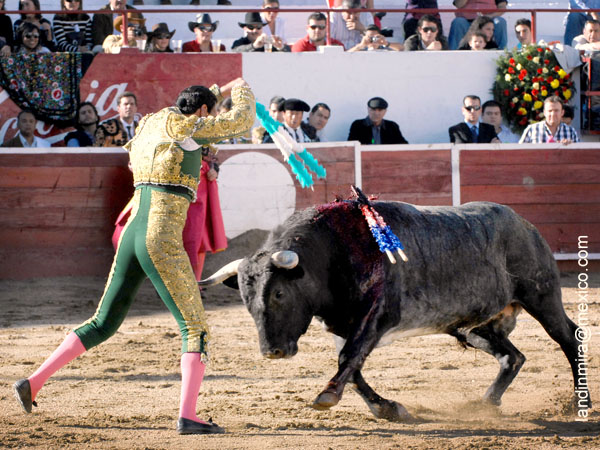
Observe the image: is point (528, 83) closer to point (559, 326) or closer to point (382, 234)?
point (559, 326)

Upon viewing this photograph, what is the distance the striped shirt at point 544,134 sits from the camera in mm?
8875

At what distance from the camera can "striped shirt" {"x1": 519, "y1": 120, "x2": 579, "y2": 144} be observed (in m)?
8.88

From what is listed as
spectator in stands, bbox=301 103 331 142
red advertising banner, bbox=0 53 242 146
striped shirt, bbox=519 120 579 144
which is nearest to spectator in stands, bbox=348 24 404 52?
spectator in stands, bbox=301 103 331 142

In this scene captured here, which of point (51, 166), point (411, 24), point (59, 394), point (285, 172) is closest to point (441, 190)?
point (285, 172)

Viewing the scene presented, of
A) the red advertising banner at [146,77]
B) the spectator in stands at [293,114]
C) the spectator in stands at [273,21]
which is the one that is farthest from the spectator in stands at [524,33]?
the spectator in stands at [293,114]

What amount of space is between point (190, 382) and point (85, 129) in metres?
5.38

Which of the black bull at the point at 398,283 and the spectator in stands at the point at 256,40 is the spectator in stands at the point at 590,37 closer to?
the spectator in stands at the point at 256,40

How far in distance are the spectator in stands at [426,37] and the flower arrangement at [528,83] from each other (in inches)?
26.5

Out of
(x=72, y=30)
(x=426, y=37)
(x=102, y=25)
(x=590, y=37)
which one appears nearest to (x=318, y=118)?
(x=426, y=37)

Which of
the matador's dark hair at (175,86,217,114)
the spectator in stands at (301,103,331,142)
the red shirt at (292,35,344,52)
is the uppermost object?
the red shirt at (292,35,344,52)

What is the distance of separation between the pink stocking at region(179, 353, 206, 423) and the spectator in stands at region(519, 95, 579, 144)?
19.6 feet

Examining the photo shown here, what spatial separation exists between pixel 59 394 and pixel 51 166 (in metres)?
4.07

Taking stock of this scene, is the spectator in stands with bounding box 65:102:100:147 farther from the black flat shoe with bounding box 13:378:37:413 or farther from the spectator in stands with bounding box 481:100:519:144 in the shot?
the black flat shoe with bounding box 13:378:37:413

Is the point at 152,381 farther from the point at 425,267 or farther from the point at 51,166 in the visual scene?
the point at 51,166
